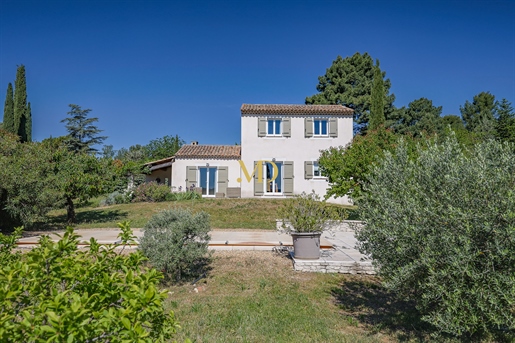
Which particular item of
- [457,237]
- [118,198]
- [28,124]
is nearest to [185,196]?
[118,198]

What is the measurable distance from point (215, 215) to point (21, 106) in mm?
23567

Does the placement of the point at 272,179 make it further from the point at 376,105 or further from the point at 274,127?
the point at 376,105

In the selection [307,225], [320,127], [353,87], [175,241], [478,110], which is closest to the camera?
[175,241]

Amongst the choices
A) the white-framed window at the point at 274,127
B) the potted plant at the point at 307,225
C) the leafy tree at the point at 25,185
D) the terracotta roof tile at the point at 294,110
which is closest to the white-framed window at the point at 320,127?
the terracotta roof tile at the point at 294,110

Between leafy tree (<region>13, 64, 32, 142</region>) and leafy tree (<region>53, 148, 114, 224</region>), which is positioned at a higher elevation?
leafy tree (<region>13, 64, 32, 142</region>)

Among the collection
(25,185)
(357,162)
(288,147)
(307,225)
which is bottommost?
(307,225)

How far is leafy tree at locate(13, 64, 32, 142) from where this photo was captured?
90.3 ft

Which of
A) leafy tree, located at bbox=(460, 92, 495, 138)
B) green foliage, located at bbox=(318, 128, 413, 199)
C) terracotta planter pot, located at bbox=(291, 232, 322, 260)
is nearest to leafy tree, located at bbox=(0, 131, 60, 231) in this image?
terracotta planter pot, located at bbox=(291, 232, 322, 260)

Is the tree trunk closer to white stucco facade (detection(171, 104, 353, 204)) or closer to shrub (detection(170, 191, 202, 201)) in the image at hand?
shrub (detection(170, 191, 202, 201))

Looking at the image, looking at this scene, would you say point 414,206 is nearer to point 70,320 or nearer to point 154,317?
point 154,317

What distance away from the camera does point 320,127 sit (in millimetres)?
22094

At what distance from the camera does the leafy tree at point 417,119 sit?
36531mm

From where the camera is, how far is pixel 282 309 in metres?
5.01

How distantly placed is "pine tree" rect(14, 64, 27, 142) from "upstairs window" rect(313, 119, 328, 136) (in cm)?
2523
